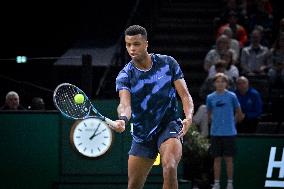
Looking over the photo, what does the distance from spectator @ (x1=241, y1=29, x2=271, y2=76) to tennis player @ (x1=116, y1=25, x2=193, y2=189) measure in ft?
24.2

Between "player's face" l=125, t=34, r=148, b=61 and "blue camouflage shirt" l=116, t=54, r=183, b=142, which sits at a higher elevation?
"player's face" l=125, t=34, r=148, b=61

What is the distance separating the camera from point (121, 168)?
14.6m

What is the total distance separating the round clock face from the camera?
47.7ft

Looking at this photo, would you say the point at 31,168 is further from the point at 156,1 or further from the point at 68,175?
the point at 156,1

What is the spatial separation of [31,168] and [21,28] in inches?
250

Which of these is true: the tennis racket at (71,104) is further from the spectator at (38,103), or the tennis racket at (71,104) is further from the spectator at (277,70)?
the spectator at (277,70)

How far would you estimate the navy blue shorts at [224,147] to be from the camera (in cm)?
1499

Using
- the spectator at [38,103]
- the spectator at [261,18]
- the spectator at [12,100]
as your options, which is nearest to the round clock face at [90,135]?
the spectator at [38,103]

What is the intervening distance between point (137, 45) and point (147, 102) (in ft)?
1.93

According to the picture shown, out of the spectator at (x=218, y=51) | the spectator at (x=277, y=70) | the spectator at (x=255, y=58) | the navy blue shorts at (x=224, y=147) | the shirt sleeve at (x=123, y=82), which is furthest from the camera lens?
the spectator at (x=255, y=58)

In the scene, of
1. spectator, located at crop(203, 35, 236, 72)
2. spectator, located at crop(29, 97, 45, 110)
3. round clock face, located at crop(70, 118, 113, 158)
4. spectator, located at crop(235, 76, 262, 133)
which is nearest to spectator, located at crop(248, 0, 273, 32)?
spectator, located at crop(203, 35, 236, 72)

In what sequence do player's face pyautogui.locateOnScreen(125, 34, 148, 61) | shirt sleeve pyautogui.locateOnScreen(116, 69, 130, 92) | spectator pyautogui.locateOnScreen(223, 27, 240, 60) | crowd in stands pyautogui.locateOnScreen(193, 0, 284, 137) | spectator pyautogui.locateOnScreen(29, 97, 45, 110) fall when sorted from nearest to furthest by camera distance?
1. player's face pyautogui.locateOnScreen(125, 34, 148, 61)
2. shirt sleeve pyautogui.locateOnScreen(116, 69, 130, 92)
3. spectator pyautogui.locateOnScreen(29, 97, 45, 110)
4. crowd in stands pyautogui.locateOnScreen(193, 0, 284, 137)
5. spectator pyautogui.locateOnScreen(223, 27, 240, 60)

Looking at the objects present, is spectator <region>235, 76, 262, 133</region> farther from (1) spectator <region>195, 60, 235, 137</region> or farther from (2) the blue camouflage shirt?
(2) the blue camouflage shirt

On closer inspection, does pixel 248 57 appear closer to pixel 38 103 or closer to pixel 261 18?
pixel 261 18
